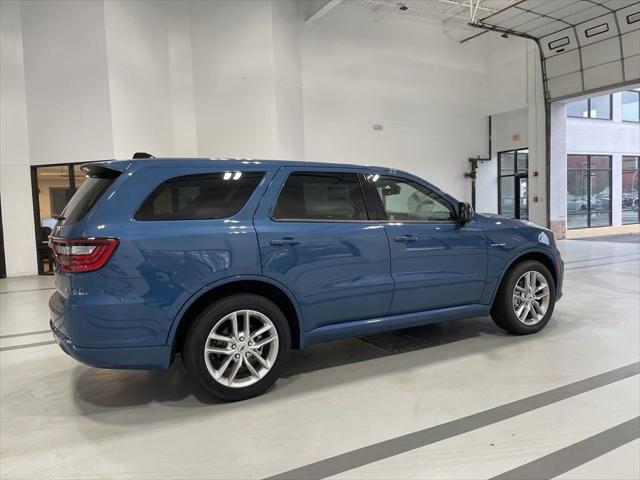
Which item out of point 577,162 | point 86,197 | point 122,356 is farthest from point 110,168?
point 577,162

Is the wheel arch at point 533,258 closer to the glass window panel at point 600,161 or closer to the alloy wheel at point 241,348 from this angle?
the alloy wheel at point 241,348

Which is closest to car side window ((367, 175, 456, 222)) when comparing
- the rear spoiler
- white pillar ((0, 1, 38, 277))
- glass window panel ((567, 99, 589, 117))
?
the rear spoiler

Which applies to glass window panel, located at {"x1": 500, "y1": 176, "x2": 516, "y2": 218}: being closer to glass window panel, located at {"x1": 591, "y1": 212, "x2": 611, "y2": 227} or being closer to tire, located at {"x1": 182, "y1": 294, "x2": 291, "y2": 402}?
glass window panel, located at {"x1": 591, "y1": 212, "x2": 611, "y2": 227}

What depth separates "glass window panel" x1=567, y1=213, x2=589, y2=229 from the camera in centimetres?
1513

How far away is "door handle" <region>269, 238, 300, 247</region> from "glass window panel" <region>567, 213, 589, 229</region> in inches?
569

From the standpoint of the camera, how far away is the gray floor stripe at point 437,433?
226 cm

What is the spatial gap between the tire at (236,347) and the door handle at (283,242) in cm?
37

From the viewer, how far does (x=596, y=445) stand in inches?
95.5

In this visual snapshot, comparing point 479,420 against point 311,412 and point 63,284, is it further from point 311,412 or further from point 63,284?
point 63,284

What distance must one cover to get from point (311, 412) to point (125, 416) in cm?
117

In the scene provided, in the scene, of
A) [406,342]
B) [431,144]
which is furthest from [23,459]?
[431,144]

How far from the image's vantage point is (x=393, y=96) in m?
13.6

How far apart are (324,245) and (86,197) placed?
1571 mm

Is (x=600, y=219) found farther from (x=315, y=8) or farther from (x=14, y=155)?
(x=14, y=155)
